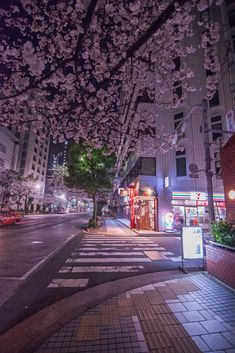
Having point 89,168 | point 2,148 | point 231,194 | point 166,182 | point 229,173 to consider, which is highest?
point 2,148

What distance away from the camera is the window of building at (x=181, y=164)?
21.9 m

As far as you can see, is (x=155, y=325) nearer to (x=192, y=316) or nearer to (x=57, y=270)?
(x=192, y=316)

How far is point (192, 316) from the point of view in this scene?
12.8 feet

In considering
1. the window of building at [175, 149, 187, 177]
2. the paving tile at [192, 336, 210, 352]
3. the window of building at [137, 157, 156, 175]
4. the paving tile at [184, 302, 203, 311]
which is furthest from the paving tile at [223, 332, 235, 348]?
the window of building at [175, 149, 187, 177]

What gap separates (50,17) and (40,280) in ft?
→ 26.9

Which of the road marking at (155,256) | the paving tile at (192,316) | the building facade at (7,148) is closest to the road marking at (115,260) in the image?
the road marking at (155,256)

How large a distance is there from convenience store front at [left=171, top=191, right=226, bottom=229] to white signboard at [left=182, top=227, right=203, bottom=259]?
14054mm

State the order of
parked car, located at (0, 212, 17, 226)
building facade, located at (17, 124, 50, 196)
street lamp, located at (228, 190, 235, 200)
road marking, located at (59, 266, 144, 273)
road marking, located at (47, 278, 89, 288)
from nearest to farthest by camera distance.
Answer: road marking, located at (47, 278, 89, 288), road marking, located at (59, 266, 144, 273), street lamp, located at (228, 190, 235, 200), parked car, located at (0, 212, 17, 226), building facade, located at (17, 124, 50, 196)

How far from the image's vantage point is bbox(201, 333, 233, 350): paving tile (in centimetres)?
302

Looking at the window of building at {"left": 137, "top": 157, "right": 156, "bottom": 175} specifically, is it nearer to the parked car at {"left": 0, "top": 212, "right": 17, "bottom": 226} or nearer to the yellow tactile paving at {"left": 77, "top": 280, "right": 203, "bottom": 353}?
the yellow tactile paving at {"left": 77, "top": 280, "right": 203, "bottom": 353}

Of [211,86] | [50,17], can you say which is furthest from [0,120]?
[211,86]

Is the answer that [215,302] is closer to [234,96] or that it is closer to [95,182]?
[234,96]

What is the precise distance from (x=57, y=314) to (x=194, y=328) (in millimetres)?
2704

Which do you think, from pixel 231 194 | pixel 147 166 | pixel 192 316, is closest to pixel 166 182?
pixel 147 166
